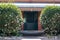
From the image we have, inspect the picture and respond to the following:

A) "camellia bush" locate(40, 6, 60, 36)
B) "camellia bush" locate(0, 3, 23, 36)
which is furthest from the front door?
"camellia bush" locate(0, 3, 23, 36)

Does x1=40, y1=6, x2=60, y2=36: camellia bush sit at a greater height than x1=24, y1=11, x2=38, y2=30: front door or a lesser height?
greater

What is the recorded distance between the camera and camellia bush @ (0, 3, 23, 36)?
12141mm

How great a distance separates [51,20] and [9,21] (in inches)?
93.6

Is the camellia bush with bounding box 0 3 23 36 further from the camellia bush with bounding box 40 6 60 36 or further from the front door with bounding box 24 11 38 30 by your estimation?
the front door with bounding box 24 11 38 30

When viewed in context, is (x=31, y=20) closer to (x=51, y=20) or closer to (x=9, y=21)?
(x=51, y=20)

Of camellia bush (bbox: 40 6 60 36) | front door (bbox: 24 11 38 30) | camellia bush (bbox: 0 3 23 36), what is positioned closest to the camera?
camellia bush (bbox: 0 3 23 36)

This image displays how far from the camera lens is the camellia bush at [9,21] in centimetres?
1214

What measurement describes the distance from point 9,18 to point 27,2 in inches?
537

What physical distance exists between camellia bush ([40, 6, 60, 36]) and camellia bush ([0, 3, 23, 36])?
149 centimetres

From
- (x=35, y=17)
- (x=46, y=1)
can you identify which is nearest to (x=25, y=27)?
(x=35, y=17)

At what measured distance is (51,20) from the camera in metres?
12.5

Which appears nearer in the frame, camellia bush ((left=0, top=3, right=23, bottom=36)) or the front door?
camellia bush ((left=0, top=3, right=23, bottom=36))

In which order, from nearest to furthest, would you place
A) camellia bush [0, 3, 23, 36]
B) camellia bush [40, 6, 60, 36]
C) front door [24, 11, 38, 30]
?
1. camellia bush [0, 3, 23, 36]
2. camellia bush [40, 6, 60, 36]
3. front door [24, 11, 38, 30]

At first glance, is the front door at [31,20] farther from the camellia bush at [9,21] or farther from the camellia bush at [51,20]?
the camellia bush at [9,21]
